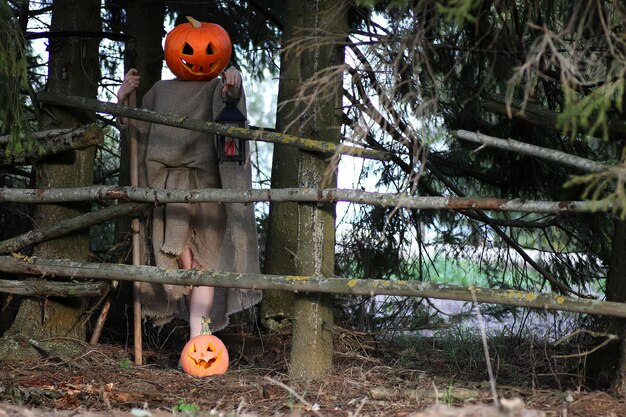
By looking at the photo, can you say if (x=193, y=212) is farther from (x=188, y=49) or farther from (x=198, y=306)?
(x=188, y=49)

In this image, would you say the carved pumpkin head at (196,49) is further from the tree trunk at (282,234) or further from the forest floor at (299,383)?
the forest floor at (299,383)

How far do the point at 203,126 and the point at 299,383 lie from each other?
57.9 inches

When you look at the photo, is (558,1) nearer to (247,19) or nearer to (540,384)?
(540,384)

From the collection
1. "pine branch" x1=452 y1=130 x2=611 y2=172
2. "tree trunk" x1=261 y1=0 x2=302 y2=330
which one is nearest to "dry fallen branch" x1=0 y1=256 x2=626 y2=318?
"pine branch" x1=452 y1=130 x2=611 y2=172

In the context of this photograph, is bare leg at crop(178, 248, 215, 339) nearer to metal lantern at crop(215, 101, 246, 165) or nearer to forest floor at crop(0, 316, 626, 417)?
forest floor at crop(0, 316, 626, 417)

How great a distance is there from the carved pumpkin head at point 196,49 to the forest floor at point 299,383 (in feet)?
5.70

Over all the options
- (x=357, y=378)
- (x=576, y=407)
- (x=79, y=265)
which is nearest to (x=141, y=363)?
(x=79, y=265)

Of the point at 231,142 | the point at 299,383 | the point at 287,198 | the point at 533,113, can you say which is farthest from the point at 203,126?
the point at 533,113

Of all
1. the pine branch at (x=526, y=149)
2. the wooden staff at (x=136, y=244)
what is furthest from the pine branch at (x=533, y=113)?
the wooden staff at (x=136, y=244)

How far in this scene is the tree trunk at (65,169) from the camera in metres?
5.18

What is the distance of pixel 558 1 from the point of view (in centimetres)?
395

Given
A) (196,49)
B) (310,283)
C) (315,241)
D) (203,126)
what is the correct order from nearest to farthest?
(310,283)
(315,241)
(203,126)
(196,49)

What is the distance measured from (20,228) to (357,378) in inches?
110

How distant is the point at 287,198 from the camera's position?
441 centimetres
